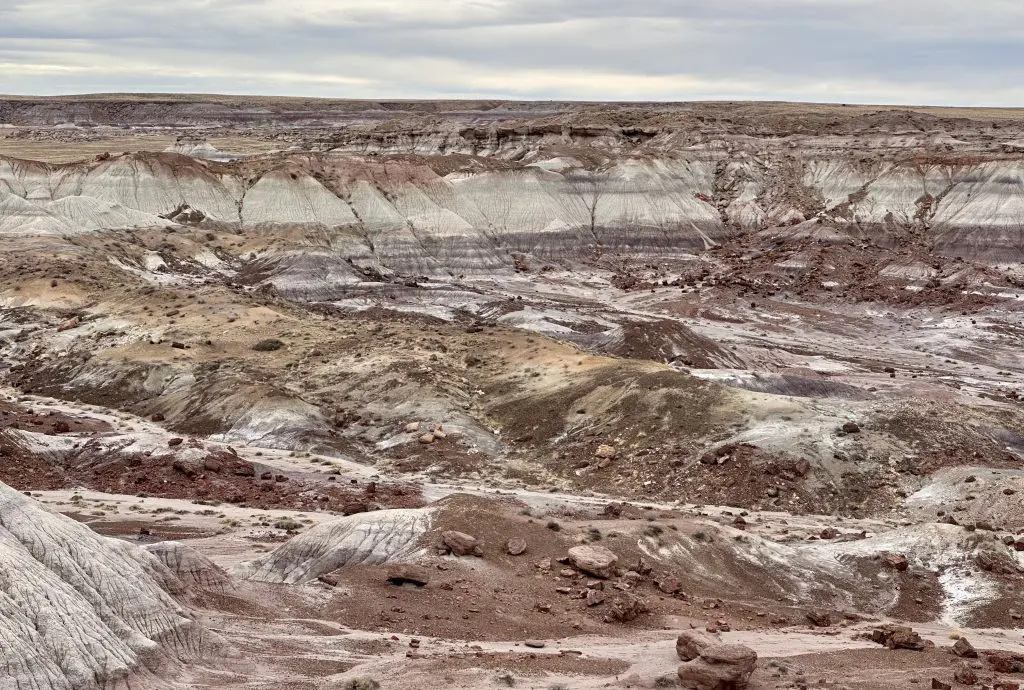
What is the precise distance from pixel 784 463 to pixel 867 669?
1782 cm

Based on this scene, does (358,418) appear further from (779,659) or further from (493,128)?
(493,128)

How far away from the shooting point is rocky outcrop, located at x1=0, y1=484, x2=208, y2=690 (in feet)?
58.0

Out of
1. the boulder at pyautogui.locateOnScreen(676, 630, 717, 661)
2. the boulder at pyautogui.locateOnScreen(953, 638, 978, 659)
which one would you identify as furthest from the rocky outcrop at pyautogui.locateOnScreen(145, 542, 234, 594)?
the boulder at pyautogui.locateOnScreen(953, 638, 978, 659)

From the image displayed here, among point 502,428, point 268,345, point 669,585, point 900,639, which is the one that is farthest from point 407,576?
point 268,345

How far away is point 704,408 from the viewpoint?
4316 centimetres

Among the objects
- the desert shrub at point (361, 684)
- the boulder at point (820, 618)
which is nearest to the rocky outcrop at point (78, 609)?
the desert shrub at point (361, 684)

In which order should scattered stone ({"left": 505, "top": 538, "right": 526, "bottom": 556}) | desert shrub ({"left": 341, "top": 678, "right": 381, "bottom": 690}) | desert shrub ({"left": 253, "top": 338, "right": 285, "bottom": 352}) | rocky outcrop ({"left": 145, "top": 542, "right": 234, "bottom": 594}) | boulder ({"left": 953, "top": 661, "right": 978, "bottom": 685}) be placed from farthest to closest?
desert shrub ({"left": 253, "top": 338, "right": 285, "bottom": 352})
scattered stone ({"left": 505, "top": 538, "right": 526, "bottom": 556})
rocky outcrop ({"left": 145, "top": 542, "right": 234, "bottom": 594})
boulder ({"left": 953, "top": 661, "right": 978, "bottom": 685})
desert shrub ({"left": 341, "top": 678, "right": 381, "bottom": 690})

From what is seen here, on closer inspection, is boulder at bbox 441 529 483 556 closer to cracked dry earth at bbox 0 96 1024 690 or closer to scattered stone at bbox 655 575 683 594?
cracked dry earth at bbox 0 96 1024 690

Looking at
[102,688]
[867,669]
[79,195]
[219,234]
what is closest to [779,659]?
[867,669]

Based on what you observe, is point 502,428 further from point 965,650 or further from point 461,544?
point 965,650

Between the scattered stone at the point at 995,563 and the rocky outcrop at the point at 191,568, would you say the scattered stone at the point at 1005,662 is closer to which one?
the scattered stone at the point at 995,563

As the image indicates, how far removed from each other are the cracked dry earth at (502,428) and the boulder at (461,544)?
0.23 ft

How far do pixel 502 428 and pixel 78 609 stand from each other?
2736 centimetres

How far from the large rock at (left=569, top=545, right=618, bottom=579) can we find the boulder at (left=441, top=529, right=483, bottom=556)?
221cm
